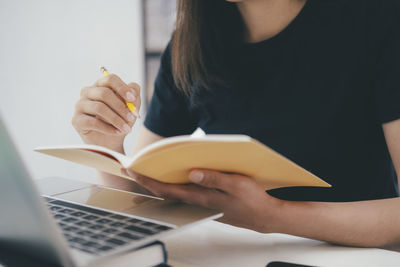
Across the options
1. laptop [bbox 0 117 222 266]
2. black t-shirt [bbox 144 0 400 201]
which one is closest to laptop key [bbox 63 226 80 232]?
laptop [bbox 0 117 222 266]

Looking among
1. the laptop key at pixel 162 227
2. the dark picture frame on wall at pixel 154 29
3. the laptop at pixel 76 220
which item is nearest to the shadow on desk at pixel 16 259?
the laptop at pixel 76 220

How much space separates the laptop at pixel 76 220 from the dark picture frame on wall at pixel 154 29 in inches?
64.1

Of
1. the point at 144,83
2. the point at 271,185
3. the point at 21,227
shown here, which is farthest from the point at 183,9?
the point at 144,83

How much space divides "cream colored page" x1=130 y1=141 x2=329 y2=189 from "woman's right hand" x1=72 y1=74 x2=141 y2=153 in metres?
0.24

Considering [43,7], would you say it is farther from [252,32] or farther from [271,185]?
[271,185]

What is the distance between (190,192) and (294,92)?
1.40 feet

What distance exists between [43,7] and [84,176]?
108 cm

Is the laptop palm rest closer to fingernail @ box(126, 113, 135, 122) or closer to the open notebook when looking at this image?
the open notebook

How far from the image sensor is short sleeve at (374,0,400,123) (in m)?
0.68

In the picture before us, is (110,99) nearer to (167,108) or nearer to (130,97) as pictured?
(130,97)

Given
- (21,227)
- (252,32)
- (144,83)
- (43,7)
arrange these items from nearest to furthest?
(21,227) < (252,32) < (144,83) < (43,7)

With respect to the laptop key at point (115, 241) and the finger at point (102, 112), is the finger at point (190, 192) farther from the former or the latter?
the finger at point (102, 112)

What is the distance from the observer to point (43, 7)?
237cm

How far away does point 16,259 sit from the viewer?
1.33 feet
